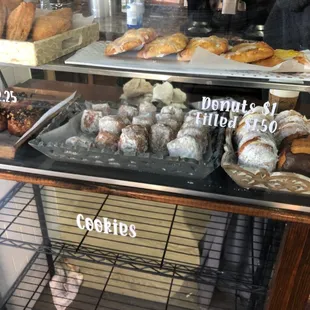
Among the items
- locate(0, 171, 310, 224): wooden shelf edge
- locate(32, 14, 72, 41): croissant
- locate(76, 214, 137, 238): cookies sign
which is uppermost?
locate(32, 14, 72, 41): croissant

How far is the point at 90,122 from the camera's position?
0.91 m

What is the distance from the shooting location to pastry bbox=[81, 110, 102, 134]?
91 cm

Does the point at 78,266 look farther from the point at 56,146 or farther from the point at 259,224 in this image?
the point at 56,146

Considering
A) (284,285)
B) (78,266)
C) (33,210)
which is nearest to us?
(284,285)

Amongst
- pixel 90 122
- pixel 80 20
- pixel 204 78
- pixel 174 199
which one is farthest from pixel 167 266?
pixel 80 20

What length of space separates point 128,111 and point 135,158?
0.20 metres

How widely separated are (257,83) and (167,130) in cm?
23

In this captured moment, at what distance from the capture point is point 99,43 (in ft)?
2.85

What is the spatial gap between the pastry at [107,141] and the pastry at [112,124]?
19 mm

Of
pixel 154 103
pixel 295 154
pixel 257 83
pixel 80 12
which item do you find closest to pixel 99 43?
pixel 80 12

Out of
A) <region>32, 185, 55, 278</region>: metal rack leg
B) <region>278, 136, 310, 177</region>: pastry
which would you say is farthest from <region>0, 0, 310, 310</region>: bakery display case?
<region>32, 185, 55, 278</region>: metal rack leg

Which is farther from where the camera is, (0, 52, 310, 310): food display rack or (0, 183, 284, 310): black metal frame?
(0, 183, 284, 310): black metal frame

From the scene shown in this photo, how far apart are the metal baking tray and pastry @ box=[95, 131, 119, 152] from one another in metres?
0.02

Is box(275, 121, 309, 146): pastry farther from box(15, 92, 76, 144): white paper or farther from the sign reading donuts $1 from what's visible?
box(15, 92, 76, 144): white paper
